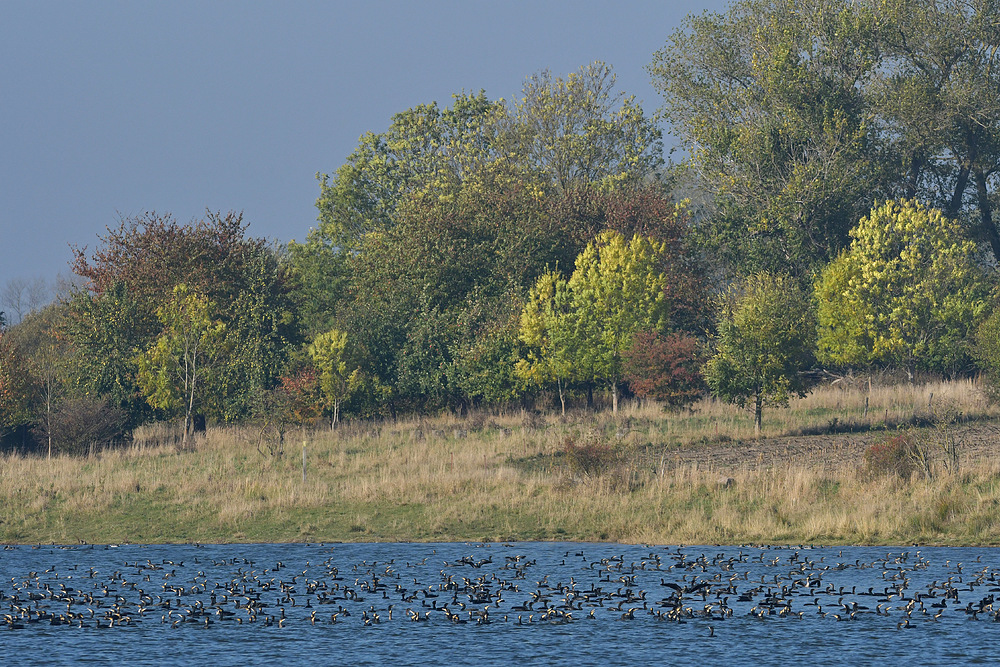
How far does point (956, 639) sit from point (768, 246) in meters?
63.0

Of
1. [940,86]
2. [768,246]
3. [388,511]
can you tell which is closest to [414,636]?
[388,511]

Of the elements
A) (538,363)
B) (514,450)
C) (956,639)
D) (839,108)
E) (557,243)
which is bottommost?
(956,639)

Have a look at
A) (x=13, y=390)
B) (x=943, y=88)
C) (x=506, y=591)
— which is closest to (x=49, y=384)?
(x=13, y=390)

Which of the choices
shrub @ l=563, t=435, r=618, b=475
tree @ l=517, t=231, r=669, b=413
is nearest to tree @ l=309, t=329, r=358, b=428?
tree @ l=517, t=231, r=669, b=413

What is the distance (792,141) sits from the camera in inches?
3477

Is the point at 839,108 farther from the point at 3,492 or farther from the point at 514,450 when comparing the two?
the point at 3,492

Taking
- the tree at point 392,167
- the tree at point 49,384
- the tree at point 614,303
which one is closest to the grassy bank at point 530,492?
the tree at point 49,384

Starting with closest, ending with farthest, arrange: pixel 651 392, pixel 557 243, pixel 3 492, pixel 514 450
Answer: pixel 3 492 < pixel 514 450 < pixel 651 392 < pixel 557 243

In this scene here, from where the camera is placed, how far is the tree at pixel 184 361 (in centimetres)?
6906

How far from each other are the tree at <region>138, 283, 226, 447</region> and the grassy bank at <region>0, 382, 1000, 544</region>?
388 inches

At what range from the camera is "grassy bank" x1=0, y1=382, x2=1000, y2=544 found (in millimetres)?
41438

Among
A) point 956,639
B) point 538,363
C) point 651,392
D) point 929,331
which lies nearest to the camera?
point 956,639

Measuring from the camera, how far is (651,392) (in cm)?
6475

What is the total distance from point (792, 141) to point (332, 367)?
39.8 meters
